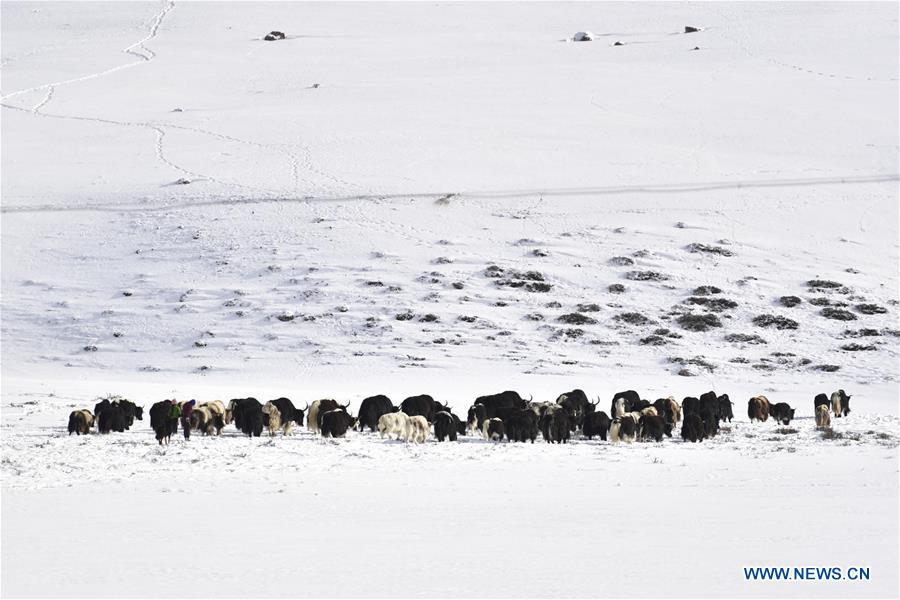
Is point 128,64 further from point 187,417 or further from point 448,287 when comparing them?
point 187,417

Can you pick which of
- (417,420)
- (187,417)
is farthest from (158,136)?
(417,420)

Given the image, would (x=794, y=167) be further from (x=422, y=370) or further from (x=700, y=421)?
(x=700, y=421)

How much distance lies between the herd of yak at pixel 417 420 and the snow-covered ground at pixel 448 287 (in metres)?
0.52

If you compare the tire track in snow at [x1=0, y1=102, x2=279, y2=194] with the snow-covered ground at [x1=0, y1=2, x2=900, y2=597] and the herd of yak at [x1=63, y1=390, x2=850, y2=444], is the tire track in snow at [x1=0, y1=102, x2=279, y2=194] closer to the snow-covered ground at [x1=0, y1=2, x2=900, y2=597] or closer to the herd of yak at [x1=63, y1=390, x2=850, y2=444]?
the snow-covered ground at [x1=0, y1=2, x2=900, y2=597]

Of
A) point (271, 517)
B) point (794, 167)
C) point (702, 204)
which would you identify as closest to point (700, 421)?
point (271, 517)

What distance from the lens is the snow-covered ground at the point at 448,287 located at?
10.7 meters

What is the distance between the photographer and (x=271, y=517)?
1177cm

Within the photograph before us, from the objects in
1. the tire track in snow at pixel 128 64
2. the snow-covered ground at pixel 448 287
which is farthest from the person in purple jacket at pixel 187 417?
the tire track in snow at pixel 128 64

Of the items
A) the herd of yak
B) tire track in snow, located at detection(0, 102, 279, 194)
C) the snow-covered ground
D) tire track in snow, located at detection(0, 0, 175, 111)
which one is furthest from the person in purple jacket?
tire track in snow, located at detection(0, 0, 175, 111)

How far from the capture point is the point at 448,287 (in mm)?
32656

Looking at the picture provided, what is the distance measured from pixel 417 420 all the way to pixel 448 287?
14945mm

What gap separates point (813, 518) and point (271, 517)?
550 centimetres

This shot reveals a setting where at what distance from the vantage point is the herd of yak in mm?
17828

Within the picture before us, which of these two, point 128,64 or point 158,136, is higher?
point 128,64
